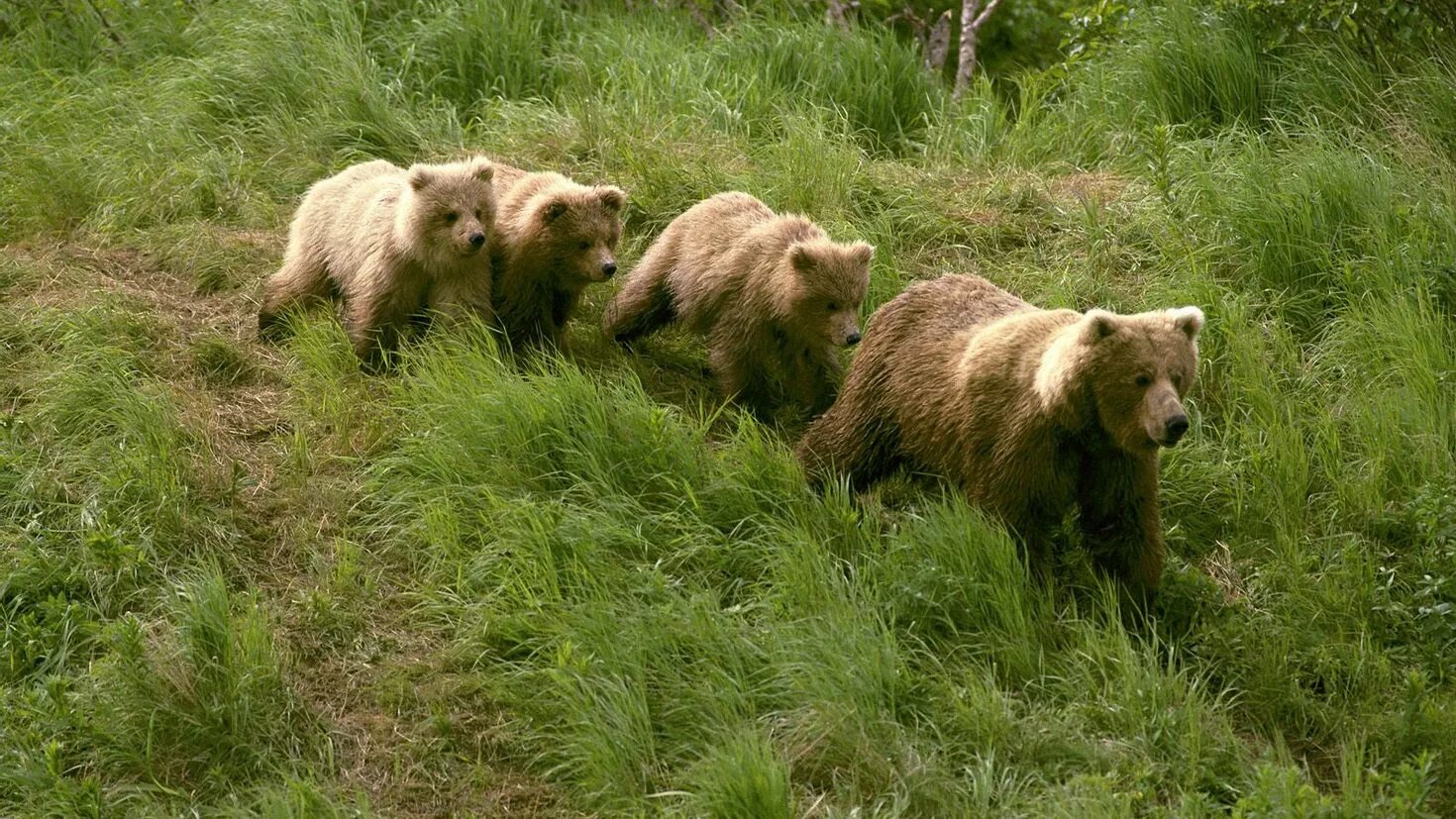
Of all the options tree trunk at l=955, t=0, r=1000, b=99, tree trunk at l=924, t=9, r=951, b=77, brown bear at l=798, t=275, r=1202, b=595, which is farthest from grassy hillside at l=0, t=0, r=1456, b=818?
tree trunk at l=924, t=9, r=951, b=77

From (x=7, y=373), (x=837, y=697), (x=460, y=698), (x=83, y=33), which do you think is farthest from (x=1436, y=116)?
(x=83, y=33)

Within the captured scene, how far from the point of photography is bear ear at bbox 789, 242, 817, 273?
6.10m

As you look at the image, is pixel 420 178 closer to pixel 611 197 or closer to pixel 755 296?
pixel 611 197

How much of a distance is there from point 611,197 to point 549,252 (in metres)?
0.35

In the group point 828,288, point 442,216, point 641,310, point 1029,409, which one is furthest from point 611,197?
point 1029,409

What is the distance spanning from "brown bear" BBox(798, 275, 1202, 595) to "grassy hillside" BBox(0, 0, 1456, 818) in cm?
17

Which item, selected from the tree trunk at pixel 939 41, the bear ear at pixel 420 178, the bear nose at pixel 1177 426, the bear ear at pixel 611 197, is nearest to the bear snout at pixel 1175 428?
the bear nose at pixel 1177 426

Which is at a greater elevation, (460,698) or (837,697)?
(837,697)

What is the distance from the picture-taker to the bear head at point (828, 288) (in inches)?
241

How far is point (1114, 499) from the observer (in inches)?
199

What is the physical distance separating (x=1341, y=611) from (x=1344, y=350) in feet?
4.81

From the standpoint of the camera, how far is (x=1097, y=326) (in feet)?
15.6

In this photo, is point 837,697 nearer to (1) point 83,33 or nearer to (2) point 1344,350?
(2) point 1344,350

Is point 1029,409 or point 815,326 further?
point 815,326
